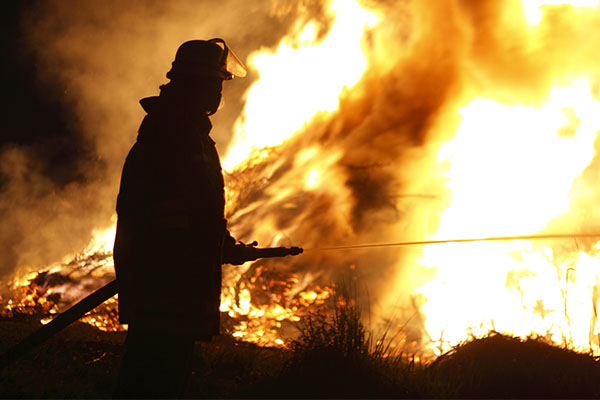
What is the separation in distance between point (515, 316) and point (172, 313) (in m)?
5.78

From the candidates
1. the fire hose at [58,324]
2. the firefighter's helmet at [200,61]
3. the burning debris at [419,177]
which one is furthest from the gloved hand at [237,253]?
the burning debris at [419,177]

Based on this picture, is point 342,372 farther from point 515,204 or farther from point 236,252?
point 515,204

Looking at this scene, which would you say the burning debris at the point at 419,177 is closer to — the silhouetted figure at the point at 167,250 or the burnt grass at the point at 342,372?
the burnt grass at the point at 342,372

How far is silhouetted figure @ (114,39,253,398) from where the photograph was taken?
2.60 meters

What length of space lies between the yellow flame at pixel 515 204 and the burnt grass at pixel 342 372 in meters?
2.43

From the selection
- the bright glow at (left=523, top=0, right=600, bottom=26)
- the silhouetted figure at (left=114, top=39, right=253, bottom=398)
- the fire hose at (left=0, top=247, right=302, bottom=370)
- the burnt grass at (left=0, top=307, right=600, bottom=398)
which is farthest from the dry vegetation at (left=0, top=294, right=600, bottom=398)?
the bright glow at (left=523, top=0, right=600, bottom=26)

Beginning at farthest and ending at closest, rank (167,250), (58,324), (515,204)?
(515,204), (58,324), (167,250)

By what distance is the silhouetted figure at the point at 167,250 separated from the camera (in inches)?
102

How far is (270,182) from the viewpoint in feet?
27.7

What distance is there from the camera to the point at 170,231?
8.77ft

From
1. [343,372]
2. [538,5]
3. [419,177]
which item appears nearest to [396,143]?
[419,177]

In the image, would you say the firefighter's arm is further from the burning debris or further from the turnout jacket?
the burning debris

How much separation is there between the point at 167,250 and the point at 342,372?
200cm

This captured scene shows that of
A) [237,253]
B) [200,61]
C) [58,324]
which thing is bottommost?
[58,324]
